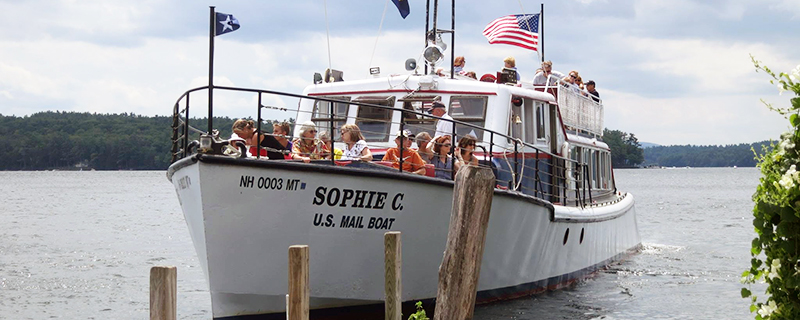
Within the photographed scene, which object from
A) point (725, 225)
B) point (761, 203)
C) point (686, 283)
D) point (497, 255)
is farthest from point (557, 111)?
point (725, 225)

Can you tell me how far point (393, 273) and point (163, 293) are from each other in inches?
86.3

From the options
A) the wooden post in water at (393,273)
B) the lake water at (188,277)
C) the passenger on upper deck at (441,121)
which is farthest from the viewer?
the lake water at (188,277)

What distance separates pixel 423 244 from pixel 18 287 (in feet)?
34.2

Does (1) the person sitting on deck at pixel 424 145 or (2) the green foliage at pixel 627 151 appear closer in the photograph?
(1) the person sitting on deck at pixel 424 145

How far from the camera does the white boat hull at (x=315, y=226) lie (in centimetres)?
919

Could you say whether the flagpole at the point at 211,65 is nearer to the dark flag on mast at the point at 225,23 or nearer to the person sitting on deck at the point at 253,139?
the dark flag on mast at the point at 225,23

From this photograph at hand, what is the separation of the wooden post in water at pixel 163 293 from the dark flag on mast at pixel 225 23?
275cm

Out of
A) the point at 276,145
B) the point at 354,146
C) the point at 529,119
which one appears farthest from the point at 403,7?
the point at 276,145

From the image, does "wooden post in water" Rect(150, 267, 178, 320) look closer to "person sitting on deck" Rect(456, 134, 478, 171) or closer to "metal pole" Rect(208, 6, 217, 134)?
"metal pole" Rect(208, 6, 217, 134)

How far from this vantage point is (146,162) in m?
132

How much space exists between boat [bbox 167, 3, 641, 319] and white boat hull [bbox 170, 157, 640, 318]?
1cm

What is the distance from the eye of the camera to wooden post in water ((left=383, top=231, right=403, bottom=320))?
8.58 m


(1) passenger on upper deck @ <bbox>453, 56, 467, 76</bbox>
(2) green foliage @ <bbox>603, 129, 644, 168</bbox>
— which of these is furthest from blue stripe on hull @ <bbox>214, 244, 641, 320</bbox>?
(2) green foliage @ <bbox>603, 129, 644, 168</bbox>

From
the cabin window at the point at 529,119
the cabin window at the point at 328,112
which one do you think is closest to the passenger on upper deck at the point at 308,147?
the cabin window at the point at 328,112
